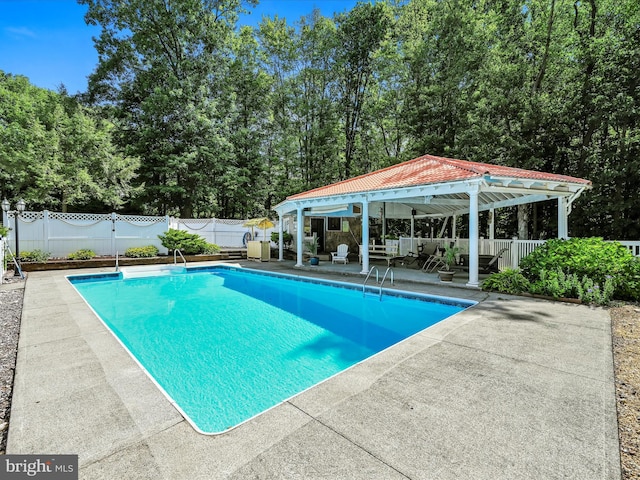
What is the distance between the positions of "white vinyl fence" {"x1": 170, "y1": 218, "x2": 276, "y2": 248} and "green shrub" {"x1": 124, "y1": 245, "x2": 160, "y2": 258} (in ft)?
8.44

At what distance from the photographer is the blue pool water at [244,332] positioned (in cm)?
385

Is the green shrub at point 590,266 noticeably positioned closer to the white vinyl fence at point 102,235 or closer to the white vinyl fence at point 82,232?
the white vinyl fence at point 102,235

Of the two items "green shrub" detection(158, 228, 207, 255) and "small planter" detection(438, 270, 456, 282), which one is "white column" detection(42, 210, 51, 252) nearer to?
"green shrub" detection(158, 228, 207, 255)

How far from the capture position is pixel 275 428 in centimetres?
237

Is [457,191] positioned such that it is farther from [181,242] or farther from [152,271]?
[181,242]

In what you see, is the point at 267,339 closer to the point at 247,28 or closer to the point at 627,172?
the point at 627,172

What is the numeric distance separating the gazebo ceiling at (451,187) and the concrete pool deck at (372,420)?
16.5 feet

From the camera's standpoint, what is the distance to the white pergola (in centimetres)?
820

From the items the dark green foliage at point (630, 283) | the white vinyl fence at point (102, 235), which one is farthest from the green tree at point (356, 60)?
the dark green foliage at point (630, 283)

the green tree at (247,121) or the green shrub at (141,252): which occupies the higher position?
the green tree at (247,121)

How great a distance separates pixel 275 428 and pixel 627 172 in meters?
15.6

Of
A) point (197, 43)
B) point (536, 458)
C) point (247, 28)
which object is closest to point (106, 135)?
point (197, 43)

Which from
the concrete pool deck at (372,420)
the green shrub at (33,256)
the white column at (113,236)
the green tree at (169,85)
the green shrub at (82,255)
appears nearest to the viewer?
the concrete pool deck at (372,420)

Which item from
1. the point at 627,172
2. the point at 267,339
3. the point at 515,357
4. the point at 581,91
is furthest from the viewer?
the point at 581,91
